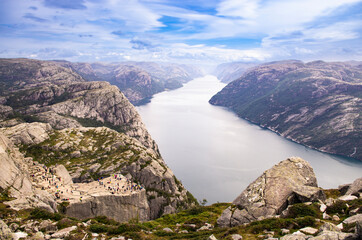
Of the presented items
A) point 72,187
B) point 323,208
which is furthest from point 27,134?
point 323,208

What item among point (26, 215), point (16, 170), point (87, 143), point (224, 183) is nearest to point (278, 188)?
point (26, 215)

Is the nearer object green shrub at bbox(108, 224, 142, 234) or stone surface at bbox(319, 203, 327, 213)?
stone surface at bbox(319, 203, 327, 213)

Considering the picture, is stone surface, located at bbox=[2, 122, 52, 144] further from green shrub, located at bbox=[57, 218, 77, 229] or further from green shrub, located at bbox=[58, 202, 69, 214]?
green shrub, located at bbox=[57, 218, 77, 229]

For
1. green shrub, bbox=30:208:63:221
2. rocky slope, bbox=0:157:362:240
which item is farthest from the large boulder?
green shrub, bbox=30:208:63:221

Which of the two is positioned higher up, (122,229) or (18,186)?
(122,229)

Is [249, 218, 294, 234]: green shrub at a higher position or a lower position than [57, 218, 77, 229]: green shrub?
higher

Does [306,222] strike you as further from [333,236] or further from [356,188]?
[356,188]
